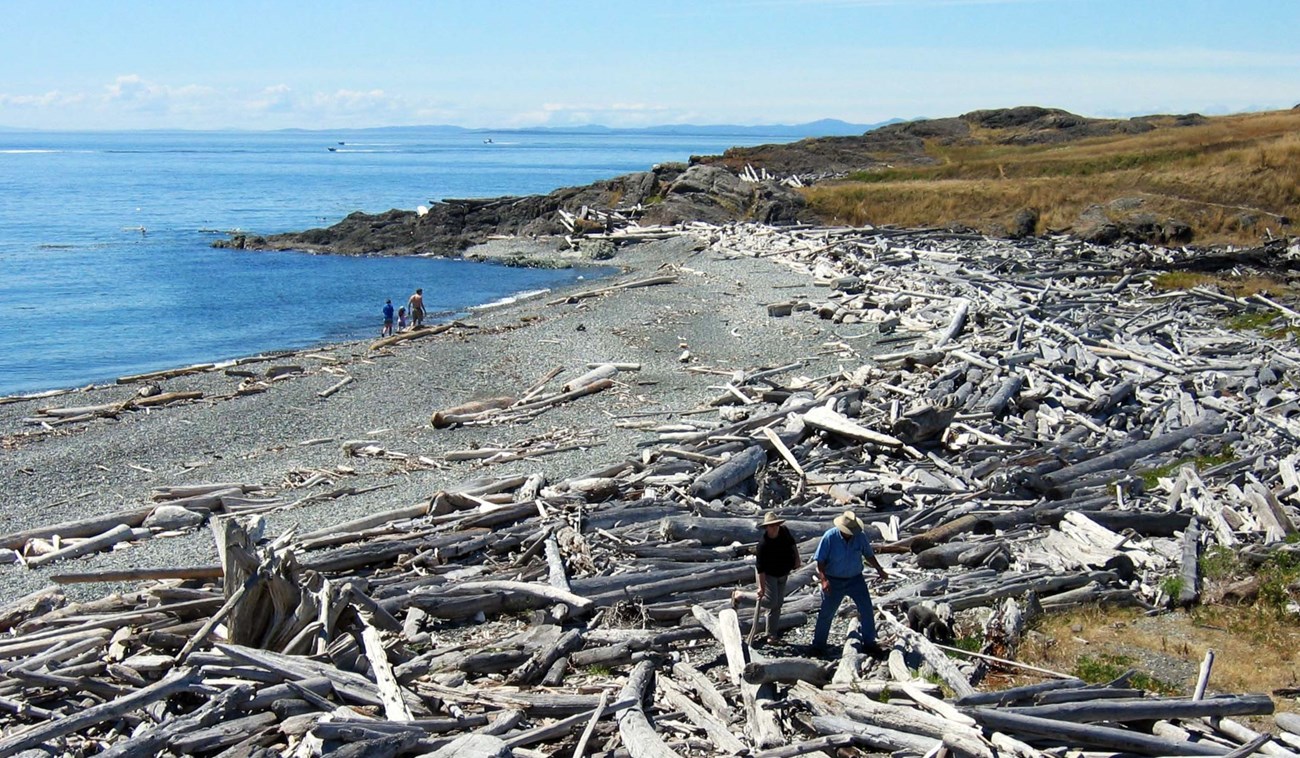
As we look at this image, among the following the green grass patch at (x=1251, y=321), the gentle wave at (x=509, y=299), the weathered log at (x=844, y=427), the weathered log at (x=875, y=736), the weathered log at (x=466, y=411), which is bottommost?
the gentle wave at (x=509, y=299)

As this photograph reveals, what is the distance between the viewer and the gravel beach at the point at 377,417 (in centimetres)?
1675

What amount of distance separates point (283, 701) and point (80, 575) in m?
4.74

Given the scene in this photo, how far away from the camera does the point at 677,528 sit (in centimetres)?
1236

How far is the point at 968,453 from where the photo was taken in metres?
15.7

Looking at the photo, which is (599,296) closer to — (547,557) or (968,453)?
(968,453)

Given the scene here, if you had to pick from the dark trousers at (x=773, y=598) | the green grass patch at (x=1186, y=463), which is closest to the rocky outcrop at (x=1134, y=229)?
the green grass patch at (x=1186, y=463)

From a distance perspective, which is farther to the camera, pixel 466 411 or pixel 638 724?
pixel 466 411

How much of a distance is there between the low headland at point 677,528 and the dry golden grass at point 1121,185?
13.2 metres

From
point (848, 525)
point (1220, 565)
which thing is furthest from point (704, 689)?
point (1220, 565)

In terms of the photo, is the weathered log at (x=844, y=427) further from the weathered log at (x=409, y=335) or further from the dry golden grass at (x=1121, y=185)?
the dry golden grass at (x=1121, y=185)

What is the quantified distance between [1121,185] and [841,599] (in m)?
46.2

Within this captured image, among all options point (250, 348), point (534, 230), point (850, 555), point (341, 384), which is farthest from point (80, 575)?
point (534, 230)

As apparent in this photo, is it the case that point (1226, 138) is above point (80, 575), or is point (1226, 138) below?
above

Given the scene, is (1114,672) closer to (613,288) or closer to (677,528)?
(677,528)
